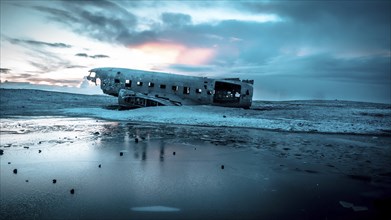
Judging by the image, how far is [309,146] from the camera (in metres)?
11.7

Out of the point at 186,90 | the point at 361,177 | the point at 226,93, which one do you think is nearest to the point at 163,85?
the point at 186,90

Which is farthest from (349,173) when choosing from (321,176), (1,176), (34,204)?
(1,176)

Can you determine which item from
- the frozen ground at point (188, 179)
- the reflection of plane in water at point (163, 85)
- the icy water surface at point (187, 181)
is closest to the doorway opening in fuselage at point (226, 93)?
the reflection of plane in water at point (163, 85)

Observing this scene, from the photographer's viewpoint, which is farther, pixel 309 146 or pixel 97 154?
pixel 309 146

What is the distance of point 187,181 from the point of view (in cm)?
637

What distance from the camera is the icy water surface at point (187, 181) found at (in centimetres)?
466

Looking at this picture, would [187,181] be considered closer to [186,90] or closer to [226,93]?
[186,90]

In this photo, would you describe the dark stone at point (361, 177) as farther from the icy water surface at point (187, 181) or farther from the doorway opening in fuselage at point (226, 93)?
the doorway opening in fuselage at point (226, 93)

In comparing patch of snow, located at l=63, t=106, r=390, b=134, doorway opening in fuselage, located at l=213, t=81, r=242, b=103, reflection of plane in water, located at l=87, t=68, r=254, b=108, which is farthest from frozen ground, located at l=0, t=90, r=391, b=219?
doorway opening in fuselage, located at l=213, t=81, r=242, b=103

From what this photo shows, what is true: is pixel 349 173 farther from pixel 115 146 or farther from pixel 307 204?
pixel 115 146

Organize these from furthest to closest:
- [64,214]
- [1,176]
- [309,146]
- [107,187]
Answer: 1. [309,146]
2. [1,176]
3. [107,187]
4. [64,214]

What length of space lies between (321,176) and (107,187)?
5144 mm

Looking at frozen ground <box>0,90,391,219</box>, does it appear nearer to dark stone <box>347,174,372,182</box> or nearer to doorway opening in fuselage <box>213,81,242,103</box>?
dark stone <box>347,174,372,182</box>

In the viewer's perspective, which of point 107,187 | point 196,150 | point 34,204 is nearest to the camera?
point 34,204
